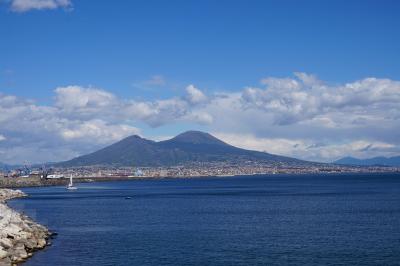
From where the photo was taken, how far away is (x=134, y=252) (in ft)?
146

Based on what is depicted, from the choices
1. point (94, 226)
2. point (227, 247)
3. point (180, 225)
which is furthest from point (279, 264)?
point (94, 226)

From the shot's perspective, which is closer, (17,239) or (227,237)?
(17,239)

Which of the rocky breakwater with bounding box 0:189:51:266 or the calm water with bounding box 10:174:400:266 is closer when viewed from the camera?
the rocky breakwater with bounding box 0:189:51:266

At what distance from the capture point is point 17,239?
4547 centimetres

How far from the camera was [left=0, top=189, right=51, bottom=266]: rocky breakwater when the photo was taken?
40375mm

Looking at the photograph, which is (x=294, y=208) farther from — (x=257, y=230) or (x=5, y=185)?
(x=5, y=185)

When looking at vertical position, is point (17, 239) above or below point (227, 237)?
above

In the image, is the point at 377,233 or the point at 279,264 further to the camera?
the point at 377,233

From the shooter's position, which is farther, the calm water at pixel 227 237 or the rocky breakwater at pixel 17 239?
the calm water at pixel 227 237

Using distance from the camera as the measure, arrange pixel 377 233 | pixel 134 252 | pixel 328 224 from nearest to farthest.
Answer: pixel 134 252 → pixel 377 233 → pixel 328 224

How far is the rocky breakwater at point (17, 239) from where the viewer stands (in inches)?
1590

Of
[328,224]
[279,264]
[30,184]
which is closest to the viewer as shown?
[279,264]

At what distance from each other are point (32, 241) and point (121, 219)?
24227mm

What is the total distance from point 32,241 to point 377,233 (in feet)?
101
